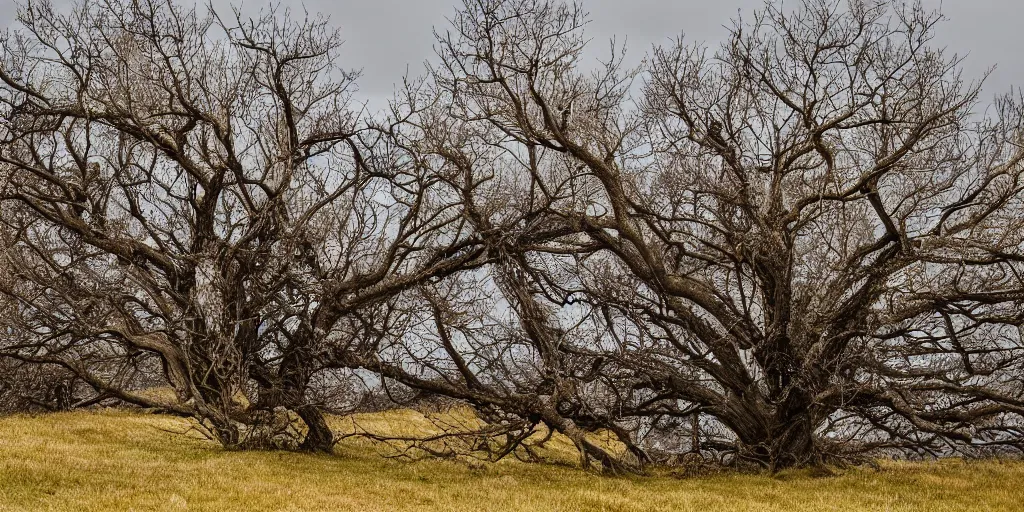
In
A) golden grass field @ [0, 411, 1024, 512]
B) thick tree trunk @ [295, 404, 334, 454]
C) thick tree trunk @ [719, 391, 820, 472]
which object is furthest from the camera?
thick tree trunk @ [295, 404, 334, 454]

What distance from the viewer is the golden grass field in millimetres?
10406

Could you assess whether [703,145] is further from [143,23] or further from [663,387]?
[143,23]

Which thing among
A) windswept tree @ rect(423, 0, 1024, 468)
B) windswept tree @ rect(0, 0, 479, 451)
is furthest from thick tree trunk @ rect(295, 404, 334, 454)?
windswept tree @ rect(423, 0, 1024, 468)

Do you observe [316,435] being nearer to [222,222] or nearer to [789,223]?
[222,222]

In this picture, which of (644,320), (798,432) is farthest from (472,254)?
(798,432)

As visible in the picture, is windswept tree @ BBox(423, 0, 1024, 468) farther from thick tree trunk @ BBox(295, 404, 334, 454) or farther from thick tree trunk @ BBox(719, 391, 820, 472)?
thick tree trunk @ BBox(295, 404, 334, 454)

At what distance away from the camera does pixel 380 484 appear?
494 inches

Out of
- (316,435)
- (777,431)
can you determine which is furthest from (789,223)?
(316,435)

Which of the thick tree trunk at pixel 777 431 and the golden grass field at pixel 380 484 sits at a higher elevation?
the thick tree trunk at pixel 777 431

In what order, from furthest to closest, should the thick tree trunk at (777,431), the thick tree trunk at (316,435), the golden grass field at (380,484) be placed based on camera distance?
the thick tree trunk at (316,435) → the thick tree trunk at (777,431) → the golden grass field at (380,484)

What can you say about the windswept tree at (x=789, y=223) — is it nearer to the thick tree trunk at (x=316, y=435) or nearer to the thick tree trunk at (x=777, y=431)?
the thick tree trunk at (x=777, y=431)

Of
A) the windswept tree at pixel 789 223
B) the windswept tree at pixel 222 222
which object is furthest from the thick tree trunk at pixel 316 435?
the windswept tree at pixel 789 223

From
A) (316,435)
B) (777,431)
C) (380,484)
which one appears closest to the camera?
(380,484)

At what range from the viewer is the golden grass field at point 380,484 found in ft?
34.1
